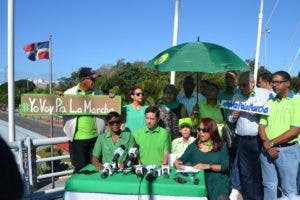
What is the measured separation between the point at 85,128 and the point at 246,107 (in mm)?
2181

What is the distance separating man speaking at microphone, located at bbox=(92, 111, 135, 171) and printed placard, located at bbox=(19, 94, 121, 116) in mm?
689

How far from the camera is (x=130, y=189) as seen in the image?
425cm

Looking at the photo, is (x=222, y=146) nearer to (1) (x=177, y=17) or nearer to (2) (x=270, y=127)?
(2) (x=270, y=127)

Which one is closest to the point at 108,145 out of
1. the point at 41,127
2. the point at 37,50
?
the point at 37,50

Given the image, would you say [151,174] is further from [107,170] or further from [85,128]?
[85,128]

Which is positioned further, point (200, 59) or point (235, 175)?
point (235, 175)

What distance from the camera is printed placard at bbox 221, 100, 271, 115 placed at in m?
5.43

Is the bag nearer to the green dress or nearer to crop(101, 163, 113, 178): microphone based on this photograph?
the green dress

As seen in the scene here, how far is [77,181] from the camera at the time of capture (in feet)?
14.3

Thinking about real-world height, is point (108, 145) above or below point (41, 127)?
above

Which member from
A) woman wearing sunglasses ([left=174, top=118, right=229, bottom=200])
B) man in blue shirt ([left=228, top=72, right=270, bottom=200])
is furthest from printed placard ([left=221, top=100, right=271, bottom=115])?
woman wearing sunglasses ([left=174, top=118, right=229, bottom=200])

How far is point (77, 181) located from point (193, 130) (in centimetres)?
233

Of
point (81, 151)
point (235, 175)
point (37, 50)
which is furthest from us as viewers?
point (37, 50)

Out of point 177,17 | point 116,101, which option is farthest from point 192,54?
point 177,17
